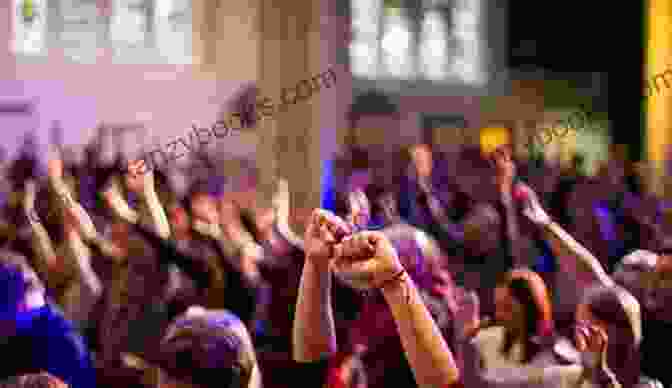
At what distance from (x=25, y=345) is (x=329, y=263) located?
0.80m

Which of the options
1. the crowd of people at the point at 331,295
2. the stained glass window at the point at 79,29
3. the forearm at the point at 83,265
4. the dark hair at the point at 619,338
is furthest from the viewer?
the stained glass window at the point at 79,29

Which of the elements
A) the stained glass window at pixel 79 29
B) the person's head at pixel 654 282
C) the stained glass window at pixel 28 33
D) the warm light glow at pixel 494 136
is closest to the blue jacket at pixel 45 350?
the person's head at pixel 654 282

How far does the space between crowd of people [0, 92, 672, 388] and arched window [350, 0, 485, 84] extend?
10959mm

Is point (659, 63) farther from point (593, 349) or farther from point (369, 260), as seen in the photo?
point (369, 260)

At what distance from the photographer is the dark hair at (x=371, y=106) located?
44.3 ft

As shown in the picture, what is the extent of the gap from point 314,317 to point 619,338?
2.07 ft

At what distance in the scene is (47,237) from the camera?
4.12m

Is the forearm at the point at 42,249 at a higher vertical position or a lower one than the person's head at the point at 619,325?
lower

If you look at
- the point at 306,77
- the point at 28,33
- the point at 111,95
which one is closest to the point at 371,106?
the point at 111,95

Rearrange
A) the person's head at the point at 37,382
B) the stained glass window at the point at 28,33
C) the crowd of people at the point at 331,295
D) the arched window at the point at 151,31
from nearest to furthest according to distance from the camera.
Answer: the person's head at the point at 37,382 → the crowd of people at the point at 331,295 → the arched window at the point at 151,31 → the stained glass window at the point at 28,33

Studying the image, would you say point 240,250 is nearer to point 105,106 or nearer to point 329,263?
point 329,263

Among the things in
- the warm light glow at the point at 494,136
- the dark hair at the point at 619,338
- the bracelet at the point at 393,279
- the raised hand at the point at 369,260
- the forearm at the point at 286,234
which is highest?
the raised hand at the point at 369,260

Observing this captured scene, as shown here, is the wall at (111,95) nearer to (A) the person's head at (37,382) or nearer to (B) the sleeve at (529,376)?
(B) the sleeve at (529,376)

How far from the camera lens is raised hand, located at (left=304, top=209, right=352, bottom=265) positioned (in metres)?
1.95
